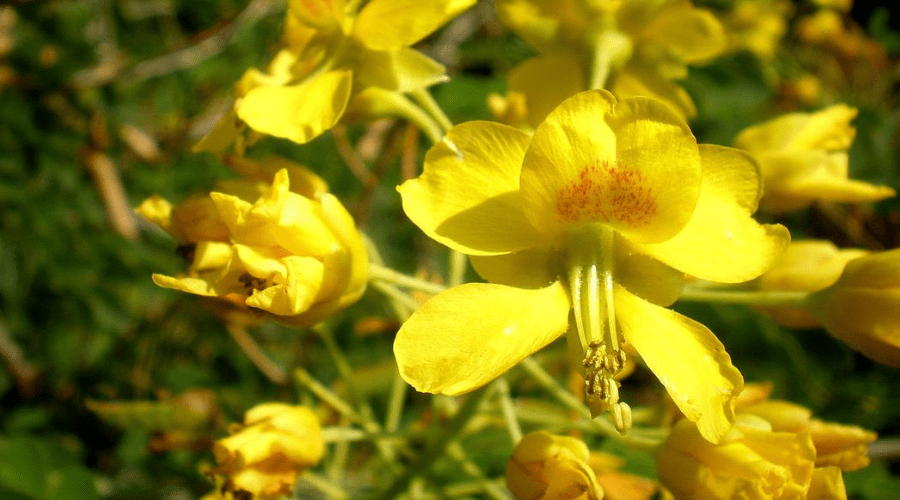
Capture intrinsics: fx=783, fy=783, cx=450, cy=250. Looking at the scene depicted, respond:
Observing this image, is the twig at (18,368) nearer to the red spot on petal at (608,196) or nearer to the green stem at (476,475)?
the green stem at (476,475)

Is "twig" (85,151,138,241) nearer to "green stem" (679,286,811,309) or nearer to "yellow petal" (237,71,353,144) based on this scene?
"yellow petal" (237,71,353,144)

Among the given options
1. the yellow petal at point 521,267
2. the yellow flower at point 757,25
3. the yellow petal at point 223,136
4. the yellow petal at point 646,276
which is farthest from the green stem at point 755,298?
the yellow flower at point 757,25

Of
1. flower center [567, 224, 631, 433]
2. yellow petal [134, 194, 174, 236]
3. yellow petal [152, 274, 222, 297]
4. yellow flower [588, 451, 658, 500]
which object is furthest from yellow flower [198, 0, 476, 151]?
yellow flower [588, 451, 658, 500]

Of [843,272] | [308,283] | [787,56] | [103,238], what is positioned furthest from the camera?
[787,56]

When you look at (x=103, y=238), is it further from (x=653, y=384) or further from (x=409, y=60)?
(x=653, y=384)

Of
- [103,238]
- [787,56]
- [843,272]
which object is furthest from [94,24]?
[787,56]

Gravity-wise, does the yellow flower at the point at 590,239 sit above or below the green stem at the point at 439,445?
above

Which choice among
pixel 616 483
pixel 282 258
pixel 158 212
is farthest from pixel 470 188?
pixel 616 483
